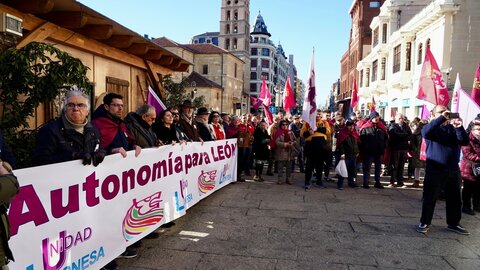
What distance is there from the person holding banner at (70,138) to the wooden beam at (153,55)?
6.10m

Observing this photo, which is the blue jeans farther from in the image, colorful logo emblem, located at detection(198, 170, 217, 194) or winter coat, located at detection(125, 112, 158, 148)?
winter coat, located at detection(125, 112, 158, 148)

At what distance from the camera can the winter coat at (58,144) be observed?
10.6 feet

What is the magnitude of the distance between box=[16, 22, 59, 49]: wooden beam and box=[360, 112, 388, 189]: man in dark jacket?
7.39 meters

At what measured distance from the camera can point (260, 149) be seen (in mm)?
9656

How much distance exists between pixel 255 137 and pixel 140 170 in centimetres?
589

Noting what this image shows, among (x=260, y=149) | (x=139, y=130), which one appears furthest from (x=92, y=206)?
(x=260, y=149)

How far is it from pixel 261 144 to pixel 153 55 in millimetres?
3900

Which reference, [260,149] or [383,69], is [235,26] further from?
[260,149]

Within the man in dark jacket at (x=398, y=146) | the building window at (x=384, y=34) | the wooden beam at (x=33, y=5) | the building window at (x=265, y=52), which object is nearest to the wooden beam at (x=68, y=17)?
the wooden beam at (x=33, y=5)

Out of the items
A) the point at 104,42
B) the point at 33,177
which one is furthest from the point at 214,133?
the point at 33,177

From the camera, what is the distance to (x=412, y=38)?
79.9 feet

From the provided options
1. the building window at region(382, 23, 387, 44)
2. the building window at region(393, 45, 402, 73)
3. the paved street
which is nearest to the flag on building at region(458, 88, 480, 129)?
the paved street

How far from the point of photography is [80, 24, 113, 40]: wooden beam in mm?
6505

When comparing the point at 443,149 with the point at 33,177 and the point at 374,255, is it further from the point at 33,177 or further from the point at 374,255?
the point at 33,177
